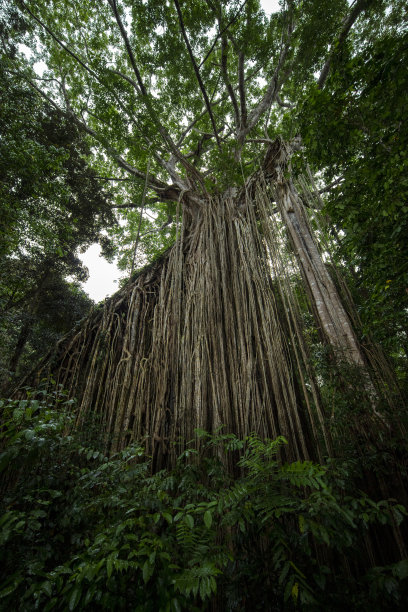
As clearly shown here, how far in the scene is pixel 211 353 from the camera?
266 cm

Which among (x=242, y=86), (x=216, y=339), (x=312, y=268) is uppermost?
(x=242, y=86)

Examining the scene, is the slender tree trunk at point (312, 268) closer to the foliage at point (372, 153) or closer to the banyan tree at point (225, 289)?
the banyan tree at point (225, 289)

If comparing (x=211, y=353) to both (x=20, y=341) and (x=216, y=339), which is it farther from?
(x=20, y=341)

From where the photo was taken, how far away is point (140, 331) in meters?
3.39

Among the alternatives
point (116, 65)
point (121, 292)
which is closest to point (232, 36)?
point (116, 65)

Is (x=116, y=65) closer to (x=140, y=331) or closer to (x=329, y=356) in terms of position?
(x=140, y=331)

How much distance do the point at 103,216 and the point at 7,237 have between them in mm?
2294

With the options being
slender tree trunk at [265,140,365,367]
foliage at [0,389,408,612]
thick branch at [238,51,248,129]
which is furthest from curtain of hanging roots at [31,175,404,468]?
thick branch at [238,51,248,129]

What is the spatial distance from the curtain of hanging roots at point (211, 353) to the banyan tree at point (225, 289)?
2 centimetres

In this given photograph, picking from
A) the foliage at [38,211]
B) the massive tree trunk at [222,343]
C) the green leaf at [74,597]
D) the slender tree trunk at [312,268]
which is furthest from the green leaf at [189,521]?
the foliage at [38,211]

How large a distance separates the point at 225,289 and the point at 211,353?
2.72ft

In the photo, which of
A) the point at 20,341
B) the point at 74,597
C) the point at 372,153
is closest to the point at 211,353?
the point at 74,597

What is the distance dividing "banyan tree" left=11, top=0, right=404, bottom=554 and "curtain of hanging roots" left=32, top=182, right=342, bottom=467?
0.02 metres

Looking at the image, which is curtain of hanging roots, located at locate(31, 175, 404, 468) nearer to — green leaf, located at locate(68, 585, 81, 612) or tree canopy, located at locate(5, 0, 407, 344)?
tree canopy, located at locate(5, 0, 407, 344)
